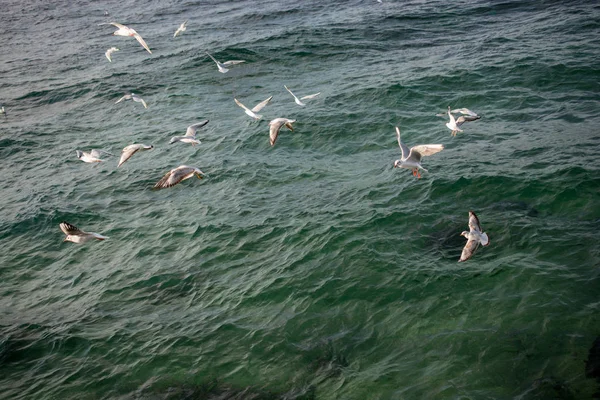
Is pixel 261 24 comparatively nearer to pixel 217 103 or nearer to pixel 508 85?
pixel 217 103

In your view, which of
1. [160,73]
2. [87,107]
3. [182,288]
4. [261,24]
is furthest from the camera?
[261,24]

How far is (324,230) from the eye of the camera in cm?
1259

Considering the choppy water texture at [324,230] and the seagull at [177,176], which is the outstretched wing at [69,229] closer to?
the choppy water texture at [324,230]

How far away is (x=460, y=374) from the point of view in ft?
27.6

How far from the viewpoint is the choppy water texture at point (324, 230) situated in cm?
910

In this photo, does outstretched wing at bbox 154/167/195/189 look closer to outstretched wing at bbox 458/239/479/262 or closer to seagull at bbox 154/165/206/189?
seagull at bbox 154/165/206/189

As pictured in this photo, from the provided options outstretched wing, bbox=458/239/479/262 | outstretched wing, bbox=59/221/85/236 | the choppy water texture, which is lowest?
the choppy water texture

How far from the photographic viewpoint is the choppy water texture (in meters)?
9.10

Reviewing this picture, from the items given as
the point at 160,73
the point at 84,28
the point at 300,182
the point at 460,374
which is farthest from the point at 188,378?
the point at 84,28

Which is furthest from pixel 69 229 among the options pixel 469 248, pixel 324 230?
pixel 469 248

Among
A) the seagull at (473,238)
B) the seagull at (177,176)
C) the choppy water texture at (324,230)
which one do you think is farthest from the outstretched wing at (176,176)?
the seagull at (473,238)

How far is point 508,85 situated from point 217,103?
10863mm

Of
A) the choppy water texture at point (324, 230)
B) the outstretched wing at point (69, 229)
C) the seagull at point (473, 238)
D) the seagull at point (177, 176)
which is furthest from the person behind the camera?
the seagull at point (177, 176)

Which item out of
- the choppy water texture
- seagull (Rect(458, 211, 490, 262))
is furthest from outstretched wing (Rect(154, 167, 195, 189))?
seagull (Rect(458, 211, 490, 262))
